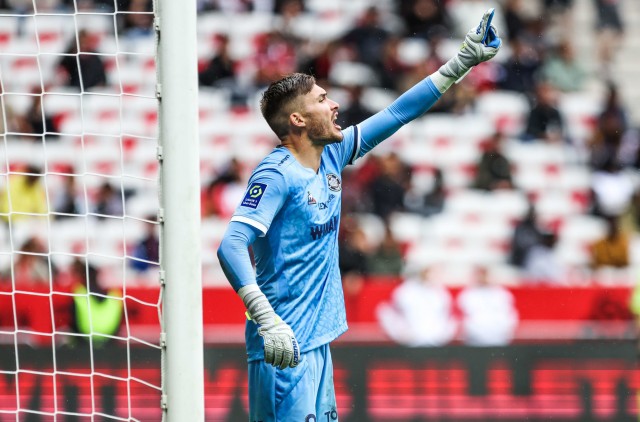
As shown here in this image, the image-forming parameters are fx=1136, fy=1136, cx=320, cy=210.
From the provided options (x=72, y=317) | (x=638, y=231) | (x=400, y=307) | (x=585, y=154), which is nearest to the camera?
(x=72, y=317)

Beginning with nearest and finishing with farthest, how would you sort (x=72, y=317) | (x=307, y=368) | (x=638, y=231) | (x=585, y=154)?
1. (x=307, y=368)
2. (x=72, y=317)
3. (x=638, y=231)
4. (x=585, y=154)

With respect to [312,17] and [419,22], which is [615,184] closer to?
[419,22]

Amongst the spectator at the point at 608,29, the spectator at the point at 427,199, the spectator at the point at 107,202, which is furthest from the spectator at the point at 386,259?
the spectator at the point at 608,29

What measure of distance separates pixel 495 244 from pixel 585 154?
4.28ft

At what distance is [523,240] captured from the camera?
973 cm

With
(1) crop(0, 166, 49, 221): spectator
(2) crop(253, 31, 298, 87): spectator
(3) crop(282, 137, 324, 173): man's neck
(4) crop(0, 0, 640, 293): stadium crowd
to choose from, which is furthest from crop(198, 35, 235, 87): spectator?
(3) crop(282, 137, 324, 173): man's neck

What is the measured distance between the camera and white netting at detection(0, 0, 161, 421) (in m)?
7.49

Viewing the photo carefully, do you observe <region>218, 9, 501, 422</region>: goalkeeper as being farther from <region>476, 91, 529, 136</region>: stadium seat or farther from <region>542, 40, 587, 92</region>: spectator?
<region>542, 40, 587, 92</region>: spectator

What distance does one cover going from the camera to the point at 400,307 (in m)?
8.60

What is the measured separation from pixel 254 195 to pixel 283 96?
458mm

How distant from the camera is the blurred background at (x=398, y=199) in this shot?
8062 millimetres

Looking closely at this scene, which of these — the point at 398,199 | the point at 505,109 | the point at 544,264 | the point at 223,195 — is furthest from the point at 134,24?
the point at 544,264

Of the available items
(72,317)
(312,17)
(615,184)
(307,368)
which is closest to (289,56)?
(312,17)

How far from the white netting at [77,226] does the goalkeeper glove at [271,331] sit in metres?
2.16
